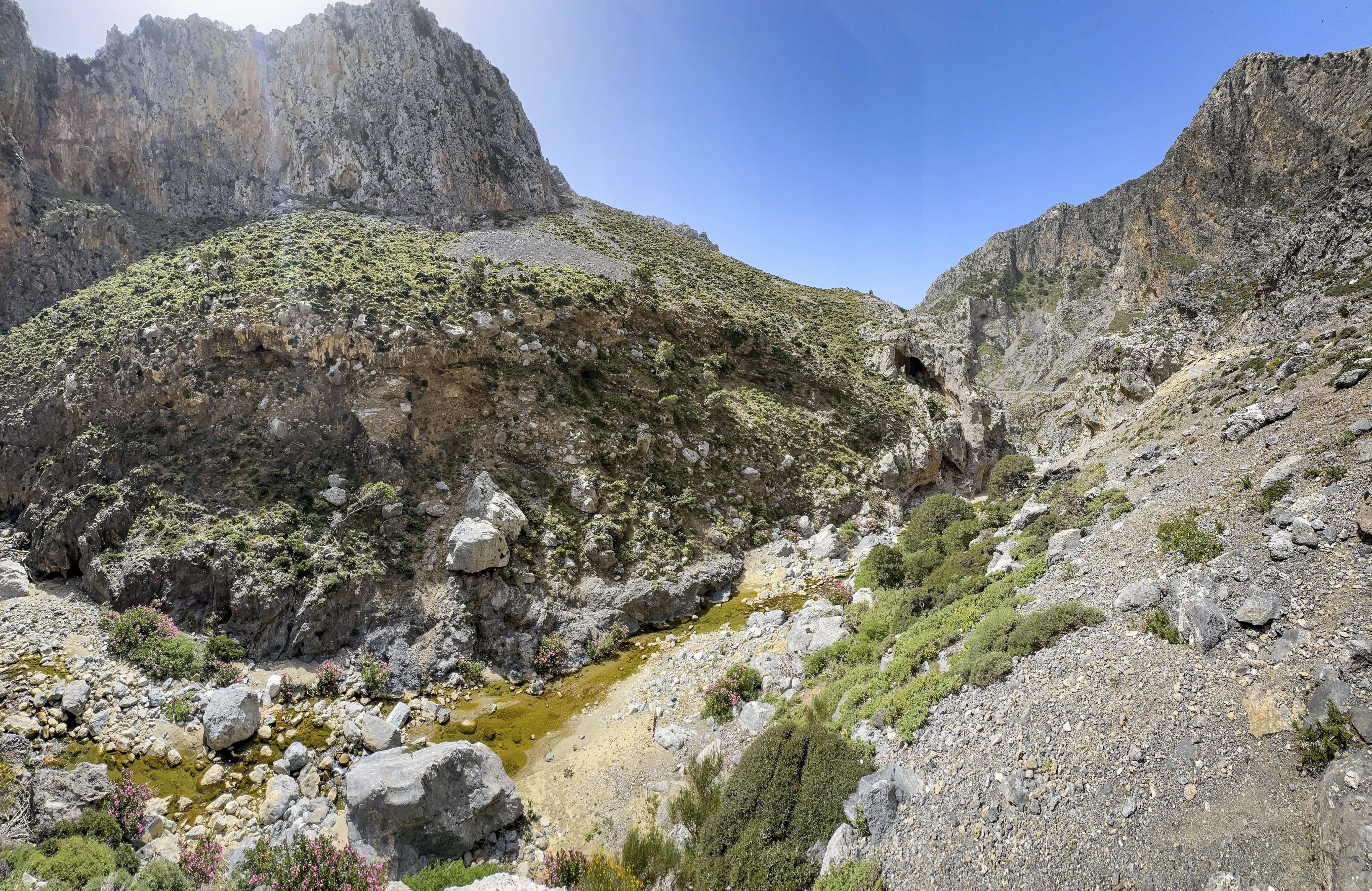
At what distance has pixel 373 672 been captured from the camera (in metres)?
16.2

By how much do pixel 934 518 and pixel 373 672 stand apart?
74.5 feet

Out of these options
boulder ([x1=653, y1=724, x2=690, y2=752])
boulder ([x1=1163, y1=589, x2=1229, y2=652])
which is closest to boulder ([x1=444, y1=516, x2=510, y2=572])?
boulder ([x1=653, y1=724, x2=690, y2=752])

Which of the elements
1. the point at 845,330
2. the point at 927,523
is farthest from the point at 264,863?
the point at 845,330

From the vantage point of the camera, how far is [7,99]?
38.9 m

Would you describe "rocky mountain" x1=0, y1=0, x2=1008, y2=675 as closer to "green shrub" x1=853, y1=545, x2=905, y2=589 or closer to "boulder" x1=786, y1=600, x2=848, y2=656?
"green shrub" x1=853, y1=545, x2=905, y2=589

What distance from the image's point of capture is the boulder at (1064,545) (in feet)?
43.6

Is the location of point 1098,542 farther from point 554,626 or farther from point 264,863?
point 264,863

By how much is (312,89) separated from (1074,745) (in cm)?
6833

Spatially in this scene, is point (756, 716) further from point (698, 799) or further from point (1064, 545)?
point (1064, 545)

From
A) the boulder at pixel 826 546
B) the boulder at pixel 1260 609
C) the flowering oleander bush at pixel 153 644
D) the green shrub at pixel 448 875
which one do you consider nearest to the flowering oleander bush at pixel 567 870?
the green shrub at pixel 448 875

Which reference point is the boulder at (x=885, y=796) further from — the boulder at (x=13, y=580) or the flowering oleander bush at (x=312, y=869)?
the boulder at (x=13, y=580)

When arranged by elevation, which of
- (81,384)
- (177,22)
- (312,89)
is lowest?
(81,384)

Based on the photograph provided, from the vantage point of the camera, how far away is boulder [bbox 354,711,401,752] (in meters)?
14.0

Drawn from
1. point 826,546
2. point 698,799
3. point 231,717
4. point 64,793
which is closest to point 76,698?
point 231,717
